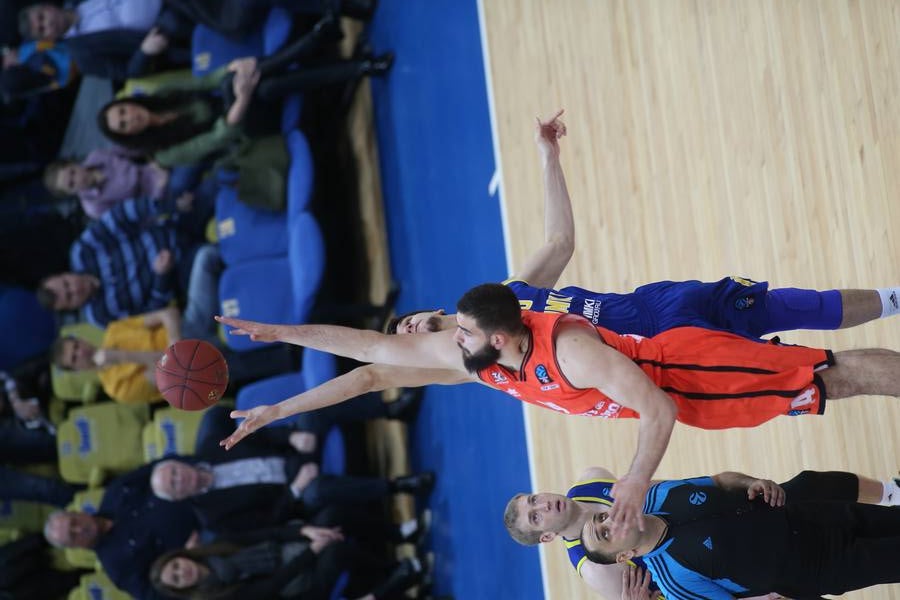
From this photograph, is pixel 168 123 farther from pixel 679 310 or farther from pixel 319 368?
pixel 679 310

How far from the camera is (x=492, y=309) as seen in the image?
282 centimetres

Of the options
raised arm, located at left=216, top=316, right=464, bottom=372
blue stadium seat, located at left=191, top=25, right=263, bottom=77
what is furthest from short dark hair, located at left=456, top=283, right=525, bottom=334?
blue stadium seat, located at left=191, top=25, right=263, bottom=77

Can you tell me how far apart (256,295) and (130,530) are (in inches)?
65.8

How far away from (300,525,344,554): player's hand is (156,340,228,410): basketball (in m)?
2.53

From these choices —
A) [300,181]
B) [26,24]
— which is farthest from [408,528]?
[26,24]

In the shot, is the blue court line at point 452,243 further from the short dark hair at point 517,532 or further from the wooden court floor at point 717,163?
the short dark hair at point 517,532

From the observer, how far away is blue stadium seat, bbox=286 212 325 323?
6223 mm

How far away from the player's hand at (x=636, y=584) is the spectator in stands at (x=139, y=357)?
12.1 feet

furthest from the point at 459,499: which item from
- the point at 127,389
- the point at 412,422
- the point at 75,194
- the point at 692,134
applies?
the point at 75,194

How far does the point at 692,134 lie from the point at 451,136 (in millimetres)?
2235

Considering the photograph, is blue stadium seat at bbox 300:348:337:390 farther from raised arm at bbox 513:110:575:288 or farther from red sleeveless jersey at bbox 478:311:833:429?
red sleeveless jersey at bbox 478:311:833:429

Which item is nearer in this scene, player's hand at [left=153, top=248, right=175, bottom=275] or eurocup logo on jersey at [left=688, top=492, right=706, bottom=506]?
eurocup logo on jersey at [left=688, top=492, right=706, bottom=506]

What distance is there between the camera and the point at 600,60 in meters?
5.27

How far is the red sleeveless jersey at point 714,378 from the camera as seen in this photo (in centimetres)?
300
